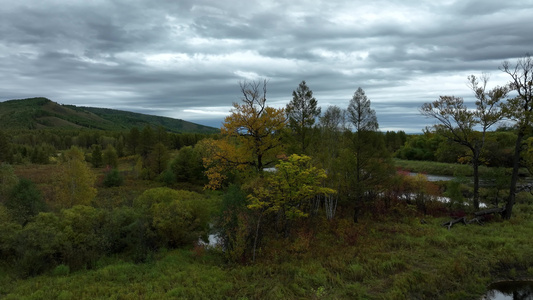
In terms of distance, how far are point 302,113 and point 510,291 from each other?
52.4 ft

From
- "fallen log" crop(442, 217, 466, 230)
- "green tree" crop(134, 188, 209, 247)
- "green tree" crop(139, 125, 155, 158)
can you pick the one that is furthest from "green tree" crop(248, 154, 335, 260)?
"green tree" crop(139, 125, 155, 158)

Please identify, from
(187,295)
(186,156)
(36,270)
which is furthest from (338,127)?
(186,156)

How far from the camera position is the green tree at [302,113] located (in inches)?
902

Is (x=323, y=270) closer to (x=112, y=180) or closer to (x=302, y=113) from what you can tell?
(x=302, y=113)

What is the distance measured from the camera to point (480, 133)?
78.7 feet

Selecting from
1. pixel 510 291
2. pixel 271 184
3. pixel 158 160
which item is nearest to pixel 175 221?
pixel 271 184

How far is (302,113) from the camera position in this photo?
75.6 ft

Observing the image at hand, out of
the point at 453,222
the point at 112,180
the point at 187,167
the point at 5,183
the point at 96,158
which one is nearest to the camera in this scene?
the point at 453,222

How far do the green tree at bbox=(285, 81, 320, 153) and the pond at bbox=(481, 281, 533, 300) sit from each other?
13925 millimetres

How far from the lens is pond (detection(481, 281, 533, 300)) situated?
1220cm

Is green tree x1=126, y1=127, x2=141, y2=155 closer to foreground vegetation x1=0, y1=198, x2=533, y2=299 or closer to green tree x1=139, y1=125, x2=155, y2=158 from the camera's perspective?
green tree x1=139, y1=125, x2=155, y2=158

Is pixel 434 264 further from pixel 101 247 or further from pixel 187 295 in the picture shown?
pixel 101 247

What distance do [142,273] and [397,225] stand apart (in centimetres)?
1812

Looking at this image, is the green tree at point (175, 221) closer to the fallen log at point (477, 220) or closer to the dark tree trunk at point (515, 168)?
the fallen log at point (477, 220)
